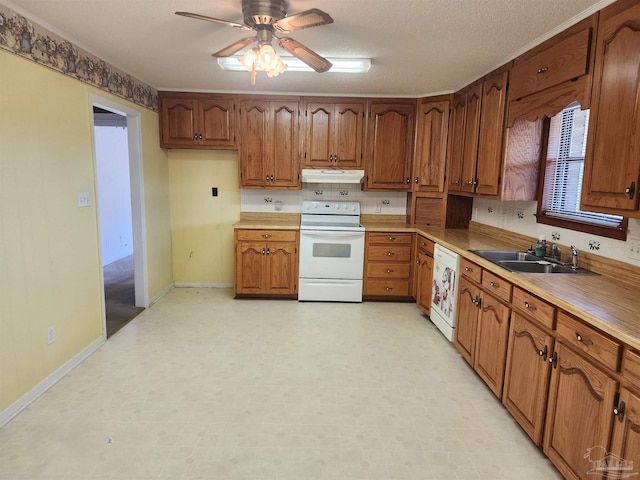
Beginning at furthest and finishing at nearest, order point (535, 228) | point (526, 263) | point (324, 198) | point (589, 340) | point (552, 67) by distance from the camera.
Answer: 1. point (324, 198)
2. point (535, 228)
3. point (526, 263)
4. point (552, 67)
5. point (589, 340)

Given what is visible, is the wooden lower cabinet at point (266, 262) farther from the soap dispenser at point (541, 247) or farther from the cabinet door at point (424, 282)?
the soap dispenser at point (541, 247)

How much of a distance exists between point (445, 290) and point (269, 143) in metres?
2.50

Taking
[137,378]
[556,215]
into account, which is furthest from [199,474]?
[556,215]

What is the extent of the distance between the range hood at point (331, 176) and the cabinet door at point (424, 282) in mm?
1131

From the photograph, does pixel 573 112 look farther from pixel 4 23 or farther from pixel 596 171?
pixel 4 23

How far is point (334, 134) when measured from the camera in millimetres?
4277

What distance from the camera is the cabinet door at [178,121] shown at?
4.18m

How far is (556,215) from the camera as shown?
2777mm

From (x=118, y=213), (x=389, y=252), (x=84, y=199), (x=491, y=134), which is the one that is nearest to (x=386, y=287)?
(x=389, y=252)

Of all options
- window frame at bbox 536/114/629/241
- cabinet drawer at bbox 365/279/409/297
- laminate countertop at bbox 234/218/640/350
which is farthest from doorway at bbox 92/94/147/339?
window frame at bbox 536/114/629/241

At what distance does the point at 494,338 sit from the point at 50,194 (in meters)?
3.01

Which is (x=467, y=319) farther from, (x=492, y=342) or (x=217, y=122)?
(x=217, y=122)

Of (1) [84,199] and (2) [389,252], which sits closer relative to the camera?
(1) [84,199]

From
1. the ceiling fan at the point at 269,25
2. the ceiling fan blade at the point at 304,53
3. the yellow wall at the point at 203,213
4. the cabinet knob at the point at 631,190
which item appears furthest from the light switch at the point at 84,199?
the cabinet knob at the point at 631,190
